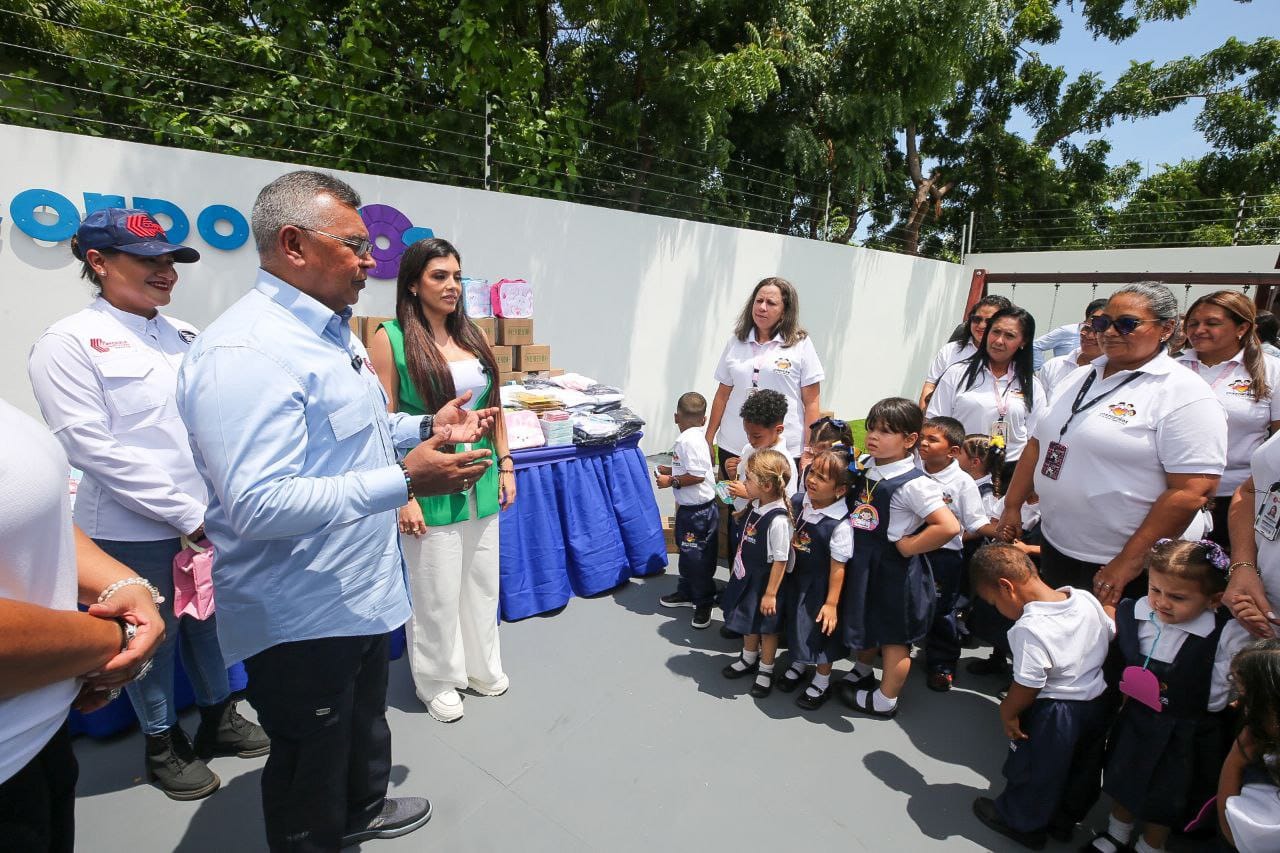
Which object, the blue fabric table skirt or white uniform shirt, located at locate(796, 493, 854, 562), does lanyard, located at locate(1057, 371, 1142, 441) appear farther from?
the blue fabric table skirt

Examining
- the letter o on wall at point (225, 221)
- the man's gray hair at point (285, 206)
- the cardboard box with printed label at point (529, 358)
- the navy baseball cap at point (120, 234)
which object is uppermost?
the letter o on wall at point (225, 221)

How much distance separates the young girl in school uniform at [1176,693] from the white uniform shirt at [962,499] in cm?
90

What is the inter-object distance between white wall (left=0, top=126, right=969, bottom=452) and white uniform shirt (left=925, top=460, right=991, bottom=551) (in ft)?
12.4

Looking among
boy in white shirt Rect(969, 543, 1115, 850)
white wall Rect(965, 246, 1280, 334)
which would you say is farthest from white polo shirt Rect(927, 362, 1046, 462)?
white wall Rect(965, 246, 1280, 334)

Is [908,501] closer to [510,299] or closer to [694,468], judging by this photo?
[694,468]

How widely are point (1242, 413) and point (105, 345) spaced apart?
4450 millimetres

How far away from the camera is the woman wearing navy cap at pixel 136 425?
1.87 metres

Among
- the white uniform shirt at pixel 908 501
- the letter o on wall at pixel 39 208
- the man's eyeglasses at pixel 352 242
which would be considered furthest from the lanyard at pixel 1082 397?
the letter o on wall at pixel 39 208

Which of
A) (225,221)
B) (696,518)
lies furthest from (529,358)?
(225,221)

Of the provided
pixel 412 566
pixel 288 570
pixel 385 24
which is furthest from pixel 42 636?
pixel 385 24

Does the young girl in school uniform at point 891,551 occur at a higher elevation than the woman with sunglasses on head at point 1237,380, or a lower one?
lower

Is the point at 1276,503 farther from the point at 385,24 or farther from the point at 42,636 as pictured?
the point at 385,24

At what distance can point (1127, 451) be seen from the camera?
2104mm

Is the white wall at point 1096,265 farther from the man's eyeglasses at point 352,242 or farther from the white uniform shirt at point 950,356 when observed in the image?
the man's eyeglasses at point 352,242
